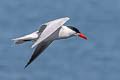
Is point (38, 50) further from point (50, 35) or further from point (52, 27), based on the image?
point (52, 27)

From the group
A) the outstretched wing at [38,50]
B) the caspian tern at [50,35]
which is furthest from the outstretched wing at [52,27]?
the outstretched wing at [38,50]

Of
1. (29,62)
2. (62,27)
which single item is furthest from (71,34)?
(29,62)

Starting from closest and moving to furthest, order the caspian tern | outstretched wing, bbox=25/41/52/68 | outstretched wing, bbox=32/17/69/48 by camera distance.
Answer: outstretched wing, bbox=32/17/69/48, the caspian tern, outstretched wing, bbox=25/41/52/68

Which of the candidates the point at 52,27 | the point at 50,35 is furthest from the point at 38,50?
the point at 52,27

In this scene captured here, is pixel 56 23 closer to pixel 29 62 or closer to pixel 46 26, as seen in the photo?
pixel 46 26

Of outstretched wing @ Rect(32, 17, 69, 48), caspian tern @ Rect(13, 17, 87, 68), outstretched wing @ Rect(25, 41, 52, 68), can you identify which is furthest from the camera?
outstretched wing @ Rect(25, 41, 52, 68)

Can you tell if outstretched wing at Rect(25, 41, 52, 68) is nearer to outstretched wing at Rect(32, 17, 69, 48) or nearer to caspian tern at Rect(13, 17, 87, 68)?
caspian tern at Rect(13, 17, 87, 68)

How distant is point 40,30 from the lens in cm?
1697

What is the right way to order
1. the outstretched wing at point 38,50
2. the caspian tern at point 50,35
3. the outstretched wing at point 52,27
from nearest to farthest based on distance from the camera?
1. the outstretched wing at point 52,27
2. the caspian tern at point 50,35
3. the outstretched wing at point 38,50

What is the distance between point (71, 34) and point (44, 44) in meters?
1.02

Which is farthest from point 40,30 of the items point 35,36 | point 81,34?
point 81,34

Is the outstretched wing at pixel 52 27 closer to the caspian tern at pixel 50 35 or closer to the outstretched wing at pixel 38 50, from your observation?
the caspian tern at pixel 50 35

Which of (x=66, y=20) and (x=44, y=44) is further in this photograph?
(x=44, y=44)

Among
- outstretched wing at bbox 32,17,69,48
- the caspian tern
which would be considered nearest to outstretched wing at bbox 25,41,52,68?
the caspian tern
